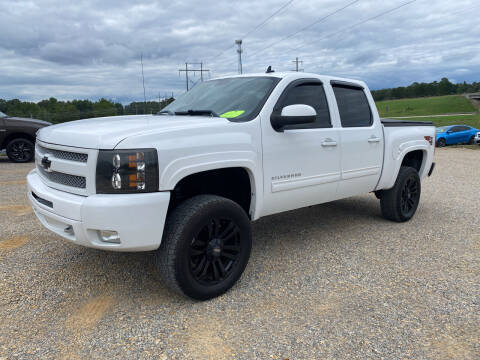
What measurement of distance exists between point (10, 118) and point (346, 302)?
1176 cm

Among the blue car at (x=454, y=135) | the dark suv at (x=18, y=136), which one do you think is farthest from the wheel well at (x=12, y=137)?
the blue car at (x=454, y=135)

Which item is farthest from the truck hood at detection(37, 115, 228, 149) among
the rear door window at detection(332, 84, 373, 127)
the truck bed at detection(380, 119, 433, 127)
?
the truck bed at detection(380, 119, 433, 127)

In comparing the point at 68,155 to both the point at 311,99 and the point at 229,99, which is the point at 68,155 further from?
the point at 311,99

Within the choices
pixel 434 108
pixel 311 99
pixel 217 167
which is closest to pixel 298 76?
pixel 311 99

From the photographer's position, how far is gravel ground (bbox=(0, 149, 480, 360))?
2543 millimetres

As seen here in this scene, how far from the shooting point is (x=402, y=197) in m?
5.30

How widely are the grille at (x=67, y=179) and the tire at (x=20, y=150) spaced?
9875 mm

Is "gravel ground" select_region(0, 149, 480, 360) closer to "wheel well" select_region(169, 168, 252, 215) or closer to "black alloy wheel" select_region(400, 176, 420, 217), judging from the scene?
"black alloy wheel" select_region(400, 176, 420, 217)

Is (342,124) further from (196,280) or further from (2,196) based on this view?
(2,196)

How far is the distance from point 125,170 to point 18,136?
11.0 metres

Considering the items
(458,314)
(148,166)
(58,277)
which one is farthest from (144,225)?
(458,314)

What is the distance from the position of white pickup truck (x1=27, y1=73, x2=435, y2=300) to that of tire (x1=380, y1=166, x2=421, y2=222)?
2.04ft

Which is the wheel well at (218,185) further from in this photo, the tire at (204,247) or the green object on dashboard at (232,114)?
the green object on dashboard at (232,114)

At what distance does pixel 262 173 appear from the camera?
3430 mm
